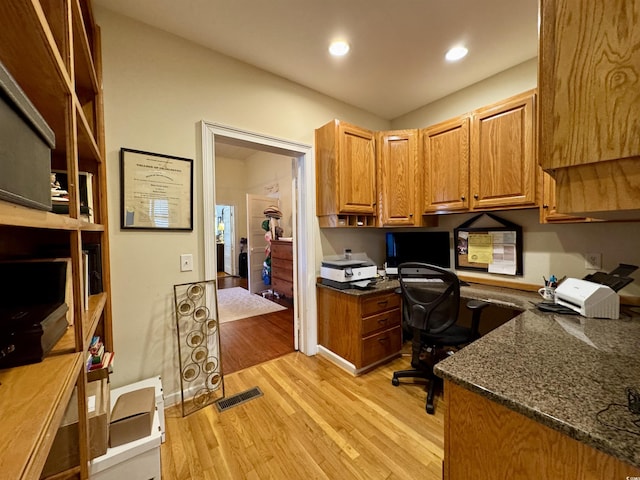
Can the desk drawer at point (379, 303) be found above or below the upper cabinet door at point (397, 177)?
below

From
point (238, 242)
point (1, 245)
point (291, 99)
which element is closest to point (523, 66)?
point (291, 99)

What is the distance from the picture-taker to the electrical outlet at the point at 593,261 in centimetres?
193

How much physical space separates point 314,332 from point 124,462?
5.72 feet

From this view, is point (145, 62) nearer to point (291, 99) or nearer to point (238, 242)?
point (291, 99)

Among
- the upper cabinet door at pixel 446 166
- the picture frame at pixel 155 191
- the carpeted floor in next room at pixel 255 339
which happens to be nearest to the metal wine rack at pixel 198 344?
the carpeted floor in next room at pixel 255 339

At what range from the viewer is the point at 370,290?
2.36m

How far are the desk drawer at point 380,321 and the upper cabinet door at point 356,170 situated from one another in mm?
1028

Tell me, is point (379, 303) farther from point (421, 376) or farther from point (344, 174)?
point (344, 174)

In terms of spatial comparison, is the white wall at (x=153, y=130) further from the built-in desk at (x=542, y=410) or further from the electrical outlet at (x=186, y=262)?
the built-in desk at (x=542, y=410)

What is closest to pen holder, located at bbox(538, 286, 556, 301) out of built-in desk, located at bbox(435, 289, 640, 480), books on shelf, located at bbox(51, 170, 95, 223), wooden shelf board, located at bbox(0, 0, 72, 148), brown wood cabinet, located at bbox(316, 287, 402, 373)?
built-in desk, located at bbox(435, 289, 640, 480)

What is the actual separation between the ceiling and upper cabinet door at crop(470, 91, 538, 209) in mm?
478

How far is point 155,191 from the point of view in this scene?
1827 millimetres

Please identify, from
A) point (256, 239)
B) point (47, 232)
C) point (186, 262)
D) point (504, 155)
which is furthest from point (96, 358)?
point (256, 239)

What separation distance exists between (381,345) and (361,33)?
8.50 ft
